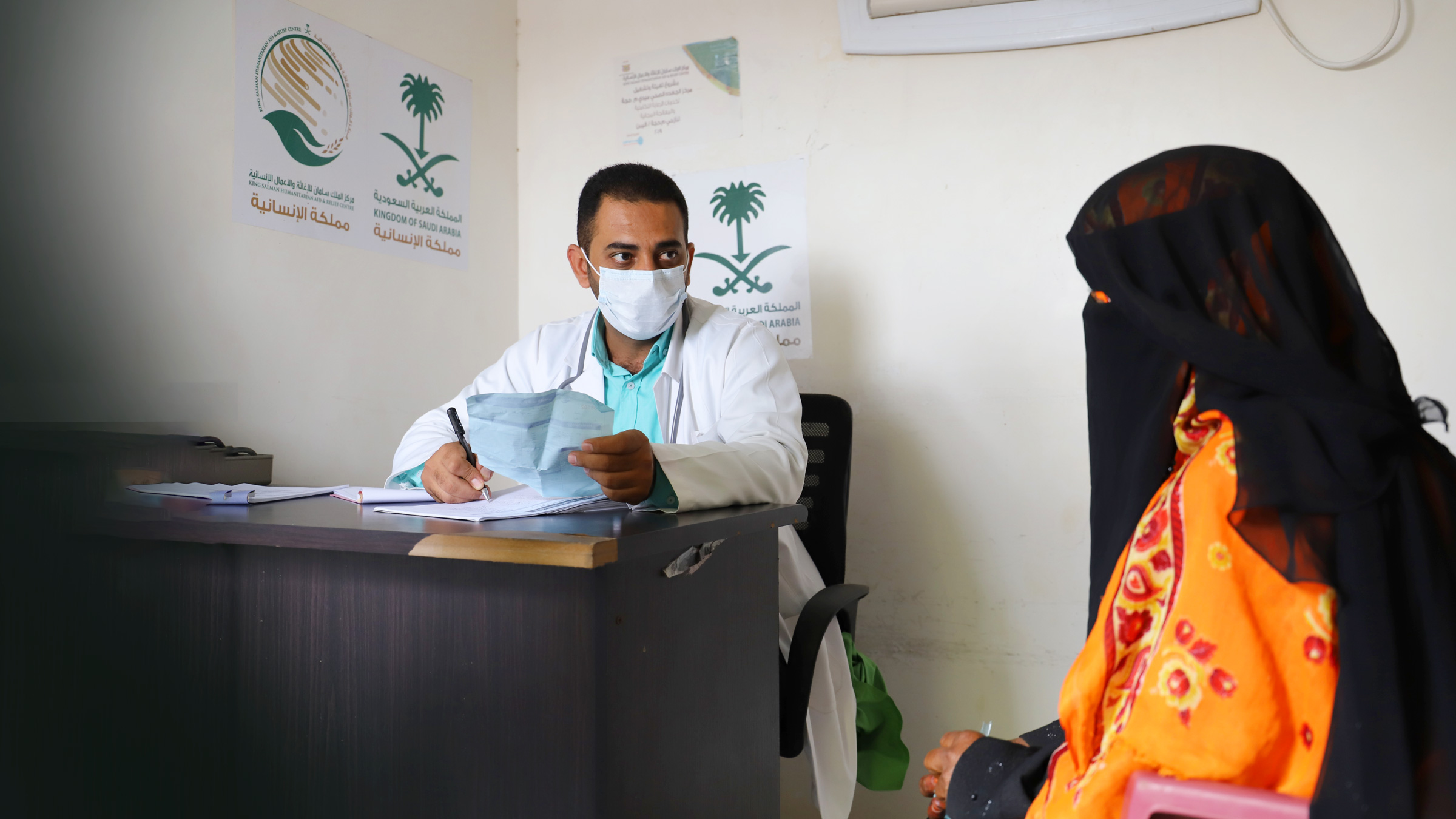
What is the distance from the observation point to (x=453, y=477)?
1.36 m

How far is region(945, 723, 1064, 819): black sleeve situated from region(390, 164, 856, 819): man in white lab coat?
20.7 inches

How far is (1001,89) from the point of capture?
216cm

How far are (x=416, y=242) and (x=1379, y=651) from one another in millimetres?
2273

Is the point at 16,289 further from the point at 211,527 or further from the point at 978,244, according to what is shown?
the point at 978,244

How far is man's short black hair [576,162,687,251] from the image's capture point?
189cm

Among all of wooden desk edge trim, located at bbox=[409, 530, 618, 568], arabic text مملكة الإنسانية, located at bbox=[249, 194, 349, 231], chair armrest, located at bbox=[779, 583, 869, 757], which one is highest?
arabic text مملكة الإنسانية, located at bbox=[249, 194, 349, 231]

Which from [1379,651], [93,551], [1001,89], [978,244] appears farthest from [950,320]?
[93,551]

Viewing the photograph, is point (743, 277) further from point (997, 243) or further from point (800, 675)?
point (800, 675)

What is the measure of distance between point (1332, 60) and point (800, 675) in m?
1.70

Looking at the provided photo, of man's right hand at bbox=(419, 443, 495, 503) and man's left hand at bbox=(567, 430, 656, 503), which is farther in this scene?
man's right hand at bbox=(419, 443, 495, 503)

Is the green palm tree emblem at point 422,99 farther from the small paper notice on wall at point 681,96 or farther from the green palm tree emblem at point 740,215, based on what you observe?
the green palm tree emblem at point 740,215

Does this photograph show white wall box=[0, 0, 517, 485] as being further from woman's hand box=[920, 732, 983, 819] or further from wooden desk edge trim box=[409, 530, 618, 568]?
woman's hand box=[920, 732, 983, 819]

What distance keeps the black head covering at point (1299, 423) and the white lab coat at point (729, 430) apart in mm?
573

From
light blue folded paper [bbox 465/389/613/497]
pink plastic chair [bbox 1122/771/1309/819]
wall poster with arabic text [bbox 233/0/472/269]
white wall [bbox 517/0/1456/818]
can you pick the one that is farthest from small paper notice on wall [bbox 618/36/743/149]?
pink plastic chair [bbox 1122/771/1309/819]
